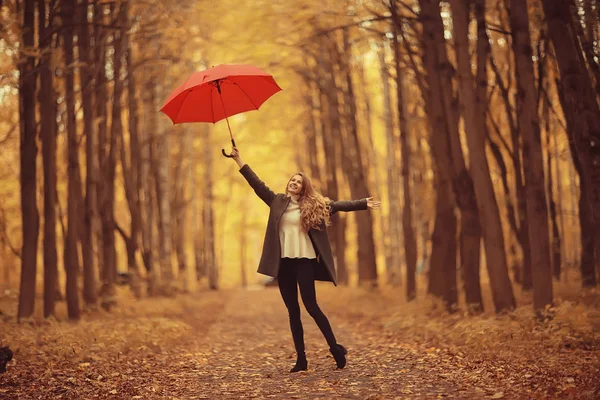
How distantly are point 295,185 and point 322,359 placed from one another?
8.23 feet

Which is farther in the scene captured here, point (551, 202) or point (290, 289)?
point (551, 202)

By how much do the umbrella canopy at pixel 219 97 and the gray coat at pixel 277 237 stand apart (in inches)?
38.4

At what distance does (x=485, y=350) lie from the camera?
8.70 meters

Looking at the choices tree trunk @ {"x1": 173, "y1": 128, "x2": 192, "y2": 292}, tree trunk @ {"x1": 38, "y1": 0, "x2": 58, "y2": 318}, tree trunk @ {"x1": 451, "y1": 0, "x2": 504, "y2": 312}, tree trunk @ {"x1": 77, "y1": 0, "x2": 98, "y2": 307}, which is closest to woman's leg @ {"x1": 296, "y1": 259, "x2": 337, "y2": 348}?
tree trunk @ {"x1": 451, "y1": 0, "x2": 504, "y2": 312}

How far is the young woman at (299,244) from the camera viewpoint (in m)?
7.71

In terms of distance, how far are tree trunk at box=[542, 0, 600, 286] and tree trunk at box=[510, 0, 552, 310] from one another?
80 centimetres

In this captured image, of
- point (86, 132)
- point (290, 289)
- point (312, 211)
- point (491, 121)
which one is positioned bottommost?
A: point (290, 289)

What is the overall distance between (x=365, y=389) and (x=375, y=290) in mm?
A: 14746

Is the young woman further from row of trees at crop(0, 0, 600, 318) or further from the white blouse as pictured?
row of trees at crop(0, 0, 600, 318)

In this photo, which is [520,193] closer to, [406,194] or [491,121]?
[491,121]

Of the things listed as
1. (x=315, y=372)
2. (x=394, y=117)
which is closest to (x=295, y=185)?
(x=315, y=372)

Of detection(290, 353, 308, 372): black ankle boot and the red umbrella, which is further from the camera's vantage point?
the red umbrella

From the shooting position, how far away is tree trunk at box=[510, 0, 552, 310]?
396 inches

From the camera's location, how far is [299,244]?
7746 mm
